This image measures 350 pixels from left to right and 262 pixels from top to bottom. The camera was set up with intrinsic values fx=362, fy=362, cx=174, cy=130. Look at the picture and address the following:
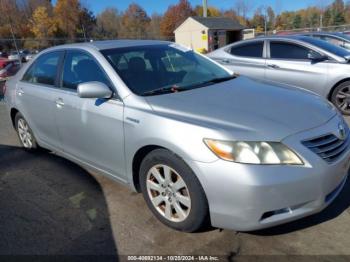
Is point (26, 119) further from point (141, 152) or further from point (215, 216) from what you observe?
point (215, 216)

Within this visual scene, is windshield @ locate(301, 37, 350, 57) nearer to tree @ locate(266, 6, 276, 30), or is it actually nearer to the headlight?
the headlight

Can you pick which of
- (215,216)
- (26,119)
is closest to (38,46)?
(26,119)

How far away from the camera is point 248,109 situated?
2977 mm

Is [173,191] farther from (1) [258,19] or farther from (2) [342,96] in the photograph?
(1) [258,19]

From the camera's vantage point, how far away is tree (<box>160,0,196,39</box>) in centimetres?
7688

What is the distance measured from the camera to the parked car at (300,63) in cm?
641

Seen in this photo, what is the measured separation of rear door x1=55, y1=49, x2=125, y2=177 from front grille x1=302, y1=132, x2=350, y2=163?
1.61 m

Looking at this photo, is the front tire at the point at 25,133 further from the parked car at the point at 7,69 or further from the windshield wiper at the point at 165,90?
the parked car at the point at 7,69

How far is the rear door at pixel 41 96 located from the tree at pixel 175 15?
71.2 metres

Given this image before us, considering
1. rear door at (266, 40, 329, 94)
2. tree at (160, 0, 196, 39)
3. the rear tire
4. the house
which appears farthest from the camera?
tree at (160, 0, 196, 39)

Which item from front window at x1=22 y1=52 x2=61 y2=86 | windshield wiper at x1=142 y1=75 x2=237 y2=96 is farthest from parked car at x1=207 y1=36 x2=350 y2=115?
front window at x1=22 y1=52 x2=61 y2=86

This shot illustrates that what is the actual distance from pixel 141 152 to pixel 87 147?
87 centimetres

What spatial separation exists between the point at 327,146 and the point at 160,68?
1.83 m

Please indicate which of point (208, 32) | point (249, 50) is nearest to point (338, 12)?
point (208, 32)
